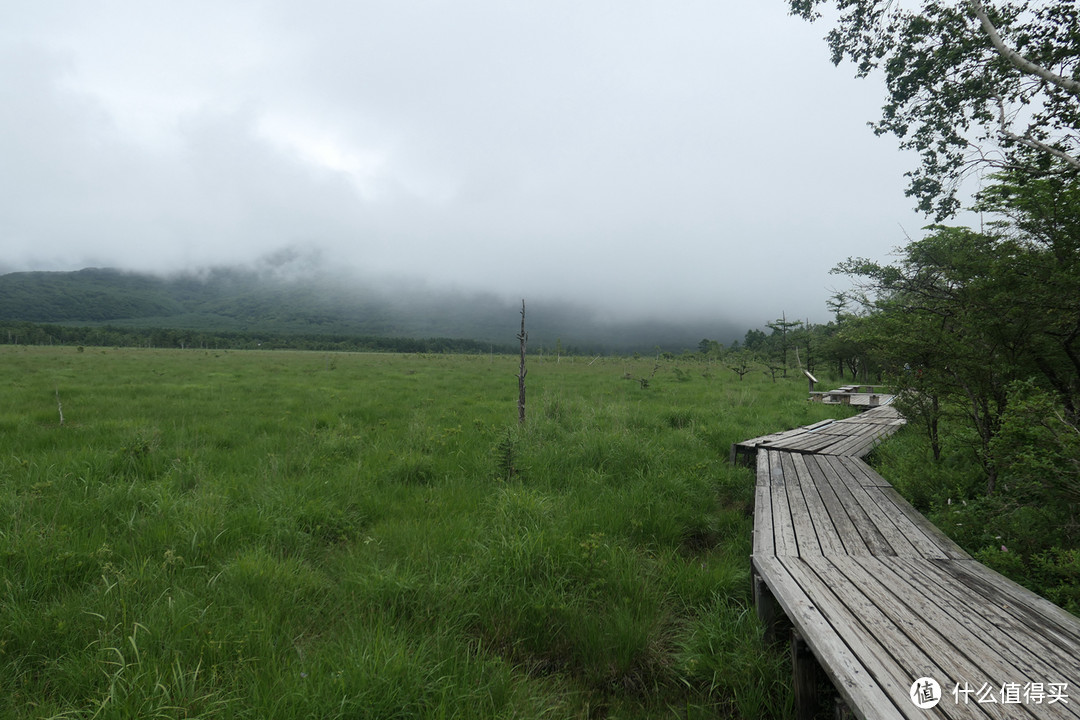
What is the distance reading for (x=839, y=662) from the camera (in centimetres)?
191

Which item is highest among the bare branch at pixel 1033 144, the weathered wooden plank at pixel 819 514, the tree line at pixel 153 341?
the bare branch at pixel 1033 144

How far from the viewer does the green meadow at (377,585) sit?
7.28 feet

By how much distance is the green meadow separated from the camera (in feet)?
7.28

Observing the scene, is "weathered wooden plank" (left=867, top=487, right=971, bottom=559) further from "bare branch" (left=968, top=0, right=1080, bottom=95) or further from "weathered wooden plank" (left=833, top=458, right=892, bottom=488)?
"bare branch" (left=968, top=0, right=1080, bottom=95)

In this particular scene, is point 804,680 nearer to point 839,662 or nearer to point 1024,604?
point 839,662

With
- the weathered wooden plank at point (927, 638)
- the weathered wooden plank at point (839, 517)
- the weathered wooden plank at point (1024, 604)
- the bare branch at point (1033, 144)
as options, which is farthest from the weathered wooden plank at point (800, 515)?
the bare branch at point (1033, 144)

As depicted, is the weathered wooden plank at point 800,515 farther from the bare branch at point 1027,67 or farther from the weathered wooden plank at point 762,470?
the bare branch at point 1027,67

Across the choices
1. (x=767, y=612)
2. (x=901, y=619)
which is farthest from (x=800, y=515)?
(x=901, y=619)

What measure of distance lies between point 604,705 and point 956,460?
227 inches

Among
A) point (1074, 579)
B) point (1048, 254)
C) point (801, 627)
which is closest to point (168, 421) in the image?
point (801, 627)

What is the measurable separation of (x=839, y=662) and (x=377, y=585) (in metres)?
2.72

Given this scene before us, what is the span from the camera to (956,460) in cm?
541

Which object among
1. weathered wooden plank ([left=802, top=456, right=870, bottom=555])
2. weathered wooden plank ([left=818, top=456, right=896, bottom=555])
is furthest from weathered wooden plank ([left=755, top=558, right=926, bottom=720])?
weathered wooden plank ([left=818, top=456, right=896, bottom=555])

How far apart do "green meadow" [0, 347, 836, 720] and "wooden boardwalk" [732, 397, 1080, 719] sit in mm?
410
